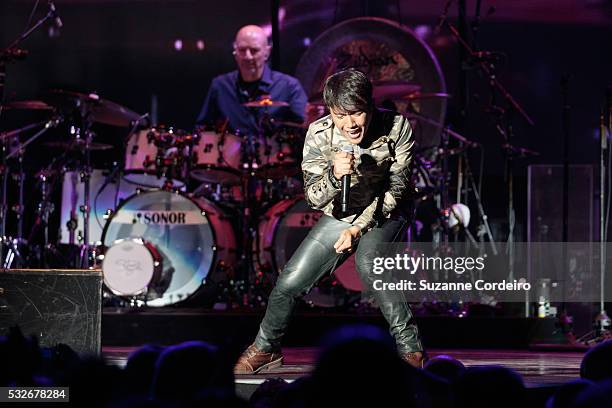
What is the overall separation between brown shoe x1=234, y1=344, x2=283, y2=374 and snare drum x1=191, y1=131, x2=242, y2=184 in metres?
4.30

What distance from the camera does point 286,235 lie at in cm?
953

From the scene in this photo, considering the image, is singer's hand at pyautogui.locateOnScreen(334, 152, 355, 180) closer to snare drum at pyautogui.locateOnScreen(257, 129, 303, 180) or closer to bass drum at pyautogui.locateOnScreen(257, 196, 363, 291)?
snare drum at pyautogui.locateOnScreen(257, 129, 303, 180)

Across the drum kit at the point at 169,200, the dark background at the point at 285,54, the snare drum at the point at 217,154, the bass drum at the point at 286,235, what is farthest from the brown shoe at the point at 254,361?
the dark background at the point at 285,54

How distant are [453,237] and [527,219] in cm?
131

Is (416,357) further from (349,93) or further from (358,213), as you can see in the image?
(349,93)

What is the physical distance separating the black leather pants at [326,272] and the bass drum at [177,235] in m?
4.36

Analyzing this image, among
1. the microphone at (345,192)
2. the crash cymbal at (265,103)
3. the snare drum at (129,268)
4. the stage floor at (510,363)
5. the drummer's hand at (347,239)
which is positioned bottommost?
the stage floor at (510,363)

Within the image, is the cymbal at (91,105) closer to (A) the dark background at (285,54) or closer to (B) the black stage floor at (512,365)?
(A) the dark background at (285,54)

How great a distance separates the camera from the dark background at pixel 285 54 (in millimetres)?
11578

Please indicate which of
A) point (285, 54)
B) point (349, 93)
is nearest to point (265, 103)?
point (285, 54)

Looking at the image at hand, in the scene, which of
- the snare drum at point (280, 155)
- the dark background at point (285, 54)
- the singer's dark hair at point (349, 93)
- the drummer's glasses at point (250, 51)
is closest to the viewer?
the singer's dark hair at point (349, 93)

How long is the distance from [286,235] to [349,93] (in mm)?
4876

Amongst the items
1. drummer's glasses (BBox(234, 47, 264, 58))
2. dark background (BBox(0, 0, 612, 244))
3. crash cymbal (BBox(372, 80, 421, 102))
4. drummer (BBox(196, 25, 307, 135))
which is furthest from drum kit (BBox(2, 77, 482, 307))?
dark background (BBox(0, 0, 612, 244))

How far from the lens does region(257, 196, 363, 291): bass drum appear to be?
948cm
